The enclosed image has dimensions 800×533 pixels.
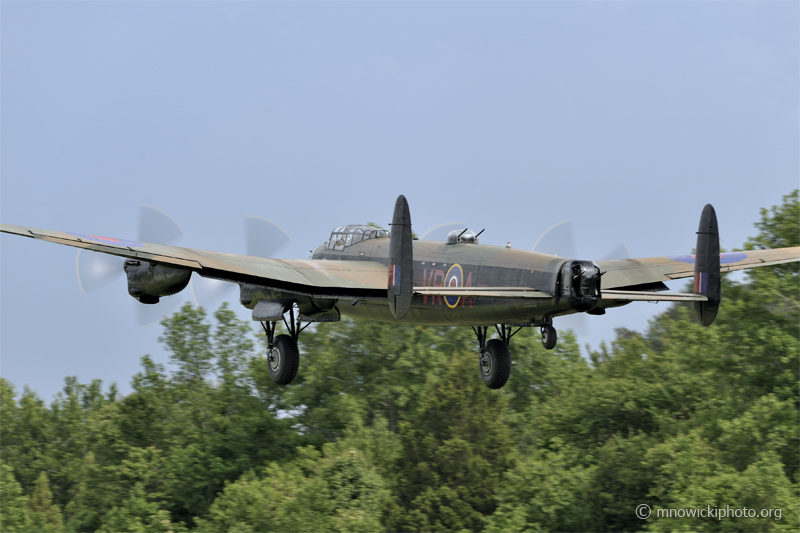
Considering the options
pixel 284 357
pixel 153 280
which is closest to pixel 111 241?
pixel 153 280

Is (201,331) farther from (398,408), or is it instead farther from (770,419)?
(770,419)

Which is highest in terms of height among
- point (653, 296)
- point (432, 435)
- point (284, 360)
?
point (653, 296)

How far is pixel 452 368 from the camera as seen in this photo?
70.1 metres

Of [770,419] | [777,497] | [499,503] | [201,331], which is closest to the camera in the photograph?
[777,497]

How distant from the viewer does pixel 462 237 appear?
92.1 ft

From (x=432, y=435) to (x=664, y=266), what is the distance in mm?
42155

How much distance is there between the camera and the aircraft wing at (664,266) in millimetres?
27562

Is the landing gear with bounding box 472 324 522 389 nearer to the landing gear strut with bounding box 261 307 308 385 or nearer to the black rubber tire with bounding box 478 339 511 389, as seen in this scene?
the black rubber tire with bounding box 478 339 511 389

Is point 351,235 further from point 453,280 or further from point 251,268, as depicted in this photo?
point 251,268

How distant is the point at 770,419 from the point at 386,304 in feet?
115

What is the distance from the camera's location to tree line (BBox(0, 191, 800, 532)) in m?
55.2

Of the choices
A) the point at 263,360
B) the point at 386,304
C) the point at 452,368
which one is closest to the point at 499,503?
the point at 452,368

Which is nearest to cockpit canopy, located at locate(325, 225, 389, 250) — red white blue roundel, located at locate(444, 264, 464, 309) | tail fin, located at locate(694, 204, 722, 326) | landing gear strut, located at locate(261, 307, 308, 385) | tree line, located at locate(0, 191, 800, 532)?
landing gear strut, located at locate(261, 307, 308, 385)

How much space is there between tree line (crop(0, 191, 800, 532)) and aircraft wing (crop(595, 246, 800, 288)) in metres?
23.1
